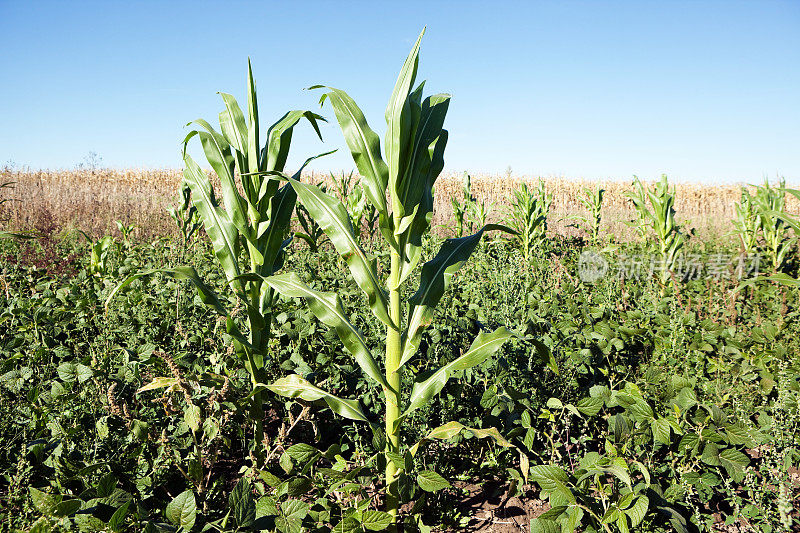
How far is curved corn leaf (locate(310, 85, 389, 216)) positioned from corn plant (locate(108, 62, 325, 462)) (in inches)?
23.0

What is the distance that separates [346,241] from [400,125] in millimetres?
574

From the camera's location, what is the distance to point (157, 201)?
716 inches

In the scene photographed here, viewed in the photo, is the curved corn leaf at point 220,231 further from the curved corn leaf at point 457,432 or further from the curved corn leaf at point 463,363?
the curved corn leaf at point 457,432

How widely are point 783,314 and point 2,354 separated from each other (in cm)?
644

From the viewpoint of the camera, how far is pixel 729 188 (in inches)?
1066

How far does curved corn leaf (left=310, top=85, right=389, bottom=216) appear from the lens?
2.12m

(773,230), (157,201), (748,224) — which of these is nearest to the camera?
(773,230)

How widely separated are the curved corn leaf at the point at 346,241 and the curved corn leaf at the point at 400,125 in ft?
0.84

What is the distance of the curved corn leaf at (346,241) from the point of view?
2.19 metres

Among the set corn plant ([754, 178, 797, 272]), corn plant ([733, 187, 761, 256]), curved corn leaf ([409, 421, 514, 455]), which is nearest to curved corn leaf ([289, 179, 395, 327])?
curved corn leaf ([409, 421, 514, 455])

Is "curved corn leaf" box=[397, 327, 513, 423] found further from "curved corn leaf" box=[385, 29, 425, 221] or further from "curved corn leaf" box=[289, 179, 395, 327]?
"curved corn leaf" box=[385, 29, 425, 221]

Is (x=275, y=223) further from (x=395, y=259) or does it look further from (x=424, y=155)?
(x=424, y=155)

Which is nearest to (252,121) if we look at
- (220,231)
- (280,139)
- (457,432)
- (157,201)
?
(280,139)

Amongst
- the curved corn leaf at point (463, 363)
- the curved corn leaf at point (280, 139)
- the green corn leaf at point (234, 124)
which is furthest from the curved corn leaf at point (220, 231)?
the curved corn leaf at point (463, 363)
